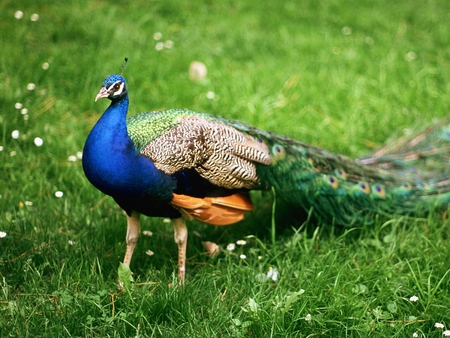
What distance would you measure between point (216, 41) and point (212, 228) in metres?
2.78

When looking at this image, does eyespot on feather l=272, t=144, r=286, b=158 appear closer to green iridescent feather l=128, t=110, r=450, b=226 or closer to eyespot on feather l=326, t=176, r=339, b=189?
green iridescent feather l=128, t=110, r=450, b=226

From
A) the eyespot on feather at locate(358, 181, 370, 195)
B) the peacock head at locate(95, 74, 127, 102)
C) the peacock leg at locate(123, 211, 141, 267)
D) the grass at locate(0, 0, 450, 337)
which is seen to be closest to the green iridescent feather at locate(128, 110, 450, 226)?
the eyespot on feather at locate(358, 181, 370, 195)

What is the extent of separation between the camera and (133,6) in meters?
6.31

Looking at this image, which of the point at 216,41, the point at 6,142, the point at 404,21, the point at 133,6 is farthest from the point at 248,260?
the point at 404,21

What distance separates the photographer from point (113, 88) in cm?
284

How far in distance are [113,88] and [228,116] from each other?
7.40 ft

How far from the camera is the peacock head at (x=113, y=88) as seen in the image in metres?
2.81

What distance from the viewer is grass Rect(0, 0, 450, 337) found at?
2.83 metres

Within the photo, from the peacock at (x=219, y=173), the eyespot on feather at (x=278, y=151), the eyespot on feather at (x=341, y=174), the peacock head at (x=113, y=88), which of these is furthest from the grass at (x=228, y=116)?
the peacock head at (x=113, y=88)

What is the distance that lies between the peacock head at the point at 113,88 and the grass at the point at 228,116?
849 mm

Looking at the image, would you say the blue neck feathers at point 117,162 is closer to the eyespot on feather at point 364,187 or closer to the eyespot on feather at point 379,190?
the eyespot on feather at point 364,187

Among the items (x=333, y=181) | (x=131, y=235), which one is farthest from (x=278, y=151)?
(x=131, y=235)

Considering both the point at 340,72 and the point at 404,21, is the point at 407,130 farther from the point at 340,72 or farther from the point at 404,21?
the point at 404,21

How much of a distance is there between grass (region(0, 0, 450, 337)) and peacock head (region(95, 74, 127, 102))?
85 centimetres
